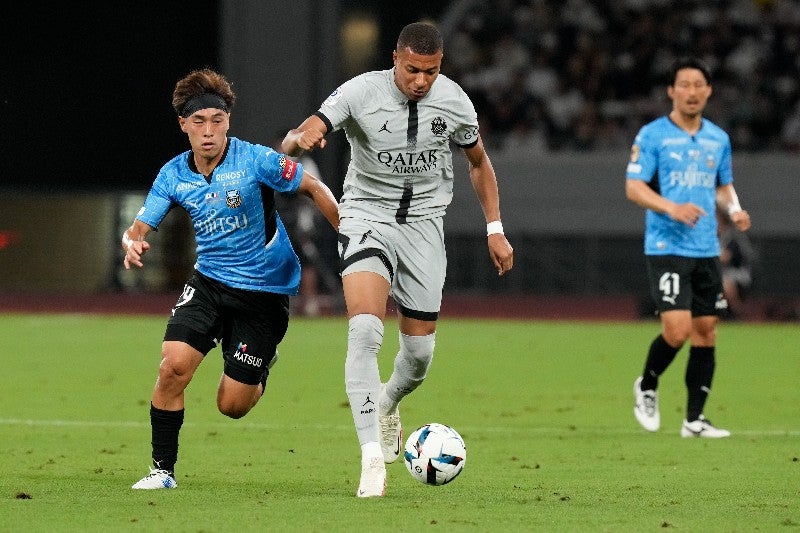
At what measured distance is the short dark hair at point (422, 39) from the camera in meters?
6.92

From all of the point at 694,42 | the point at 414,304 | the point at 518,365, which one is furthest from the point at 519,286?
the point at 414,304

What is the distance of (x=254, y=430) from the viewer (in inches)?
369

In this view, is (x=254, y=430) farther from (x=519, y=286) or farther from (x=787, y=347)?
(x=519, y=286)

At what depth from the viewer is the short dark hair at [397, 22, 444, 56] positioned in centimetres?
692

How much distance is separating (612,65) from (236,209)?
18202 millimetres

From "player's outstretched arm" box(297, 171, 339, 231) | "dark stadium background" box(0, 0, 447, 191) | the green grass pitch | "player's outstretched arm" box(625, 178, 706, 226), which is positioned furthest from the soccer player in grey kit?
"dark stadium background" box(0, 0, 447, 191)

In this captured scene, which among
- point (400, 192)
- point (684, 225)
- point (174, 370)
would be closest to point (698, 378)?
point (684, 225)

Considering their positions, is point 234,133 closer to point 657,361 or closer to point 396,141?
point 657,361

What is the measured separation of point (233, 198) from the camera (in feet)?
23.2

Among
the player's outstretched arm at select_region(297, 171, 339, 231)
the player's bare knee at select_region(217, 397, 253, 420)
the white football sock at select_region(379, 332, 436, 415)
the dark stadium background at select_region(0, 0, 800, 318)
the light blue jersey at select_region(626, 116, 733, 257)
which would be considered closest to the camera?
the player's outstretched arm at select_region(297, 171, 339, 231)

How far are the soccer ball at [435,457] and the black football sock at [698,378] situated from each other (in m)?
2.81

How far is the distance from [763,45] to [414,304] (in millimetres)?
18267

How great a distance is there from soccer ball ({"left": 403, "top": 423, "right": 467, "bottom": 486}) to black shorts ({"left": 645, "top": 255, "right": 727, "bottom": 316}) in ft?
9.60

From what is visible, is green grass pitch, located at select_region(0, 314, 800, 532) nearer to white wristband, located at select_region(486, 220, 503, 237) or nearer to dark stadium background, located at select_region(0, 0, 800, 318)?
white wristband, located at select_region(486, 220, 503, 237)
